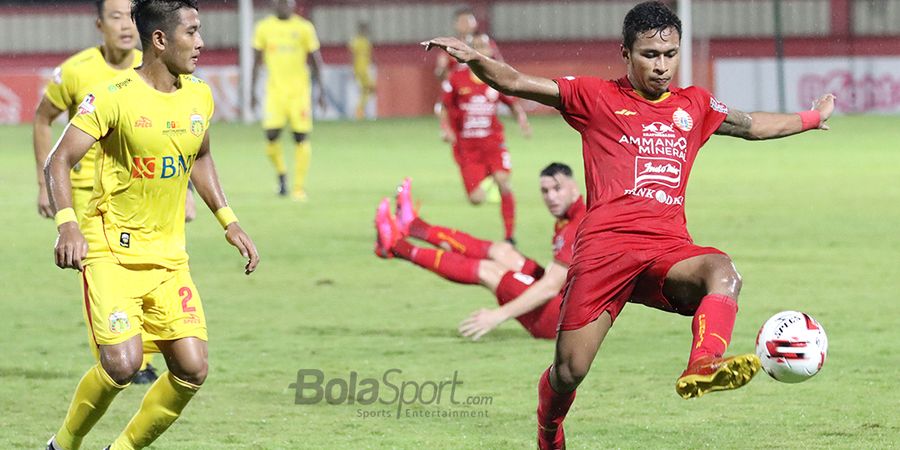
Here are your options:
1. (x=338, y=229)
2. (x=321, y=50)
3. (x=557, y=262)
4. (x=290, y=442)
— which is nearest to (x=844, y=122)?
(x=321, y=50)

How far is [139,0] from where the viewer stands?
6.13m

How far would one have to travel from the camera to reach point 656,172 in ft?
19.8

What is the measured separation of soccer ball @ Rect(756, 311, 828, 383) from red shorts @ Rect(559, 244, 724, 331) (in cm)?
40

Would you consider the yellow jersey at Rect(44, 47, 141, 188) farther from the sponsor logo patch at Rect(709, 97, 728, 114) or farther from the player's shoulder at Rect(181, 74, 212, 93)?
the sponsor logo patch at Rect(709, 97, 728, 114)

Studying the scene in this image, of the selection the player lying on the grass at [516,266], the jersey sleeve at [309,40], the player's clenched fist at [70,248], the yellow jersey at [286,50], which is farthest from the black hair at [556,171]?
the jersey sleeve at [309,40]

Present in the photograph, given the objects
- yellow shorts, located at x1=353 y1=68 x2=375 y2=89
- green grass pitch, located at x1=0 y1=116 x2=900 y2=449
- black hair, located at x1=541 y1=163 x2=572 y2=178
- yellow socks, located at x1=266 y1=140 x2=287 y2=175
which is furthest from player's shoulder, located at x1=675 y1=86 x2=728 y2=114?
yellow shorts, located at x1=353 y1=68 x2=375 y2=89

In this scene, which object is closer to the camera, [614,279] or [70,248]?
[70,248]

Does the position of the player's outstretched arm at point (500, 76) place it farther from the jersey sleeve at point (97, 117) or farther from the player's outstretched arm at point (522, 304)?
the player's outstretched arm at point (522, 304)

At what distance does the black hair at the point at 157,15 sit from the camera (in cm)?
604

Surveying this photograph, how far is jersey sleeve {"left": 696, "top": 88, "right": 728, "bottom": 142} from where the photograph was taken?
6242 mm

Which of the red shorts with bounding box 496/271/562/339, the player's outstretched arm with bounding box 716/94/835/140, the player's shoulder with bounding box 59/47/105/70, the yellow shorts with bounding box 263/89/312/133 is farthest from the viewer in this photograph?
the yellow shorts with bounding box 263/89/312/133

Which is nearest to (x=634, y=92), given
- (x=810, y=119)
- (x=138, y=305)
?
(x=810, y=119)

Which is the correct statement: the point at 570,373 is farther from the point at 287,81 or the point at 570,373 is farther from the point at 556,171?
the point at 287,81

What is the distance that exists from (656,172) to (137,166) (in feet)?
6.60
